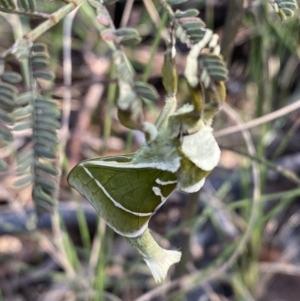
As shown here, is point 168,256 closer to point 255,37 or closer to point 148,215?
point 148,215

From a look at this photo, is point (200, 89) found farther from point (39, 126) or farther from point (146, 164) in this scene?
point (39, 126)

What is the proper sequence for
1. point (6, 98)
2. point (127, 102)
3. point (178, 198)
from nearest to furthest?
point (127, 102) → point (6, 98) → point (178, 198)

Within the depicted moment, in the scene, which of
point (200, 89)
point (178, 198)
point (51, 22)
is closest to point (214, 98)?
point (200, 89)

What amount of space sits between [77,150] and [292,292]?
73cm

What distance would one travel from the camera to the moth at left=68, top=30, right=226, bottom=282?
0.42 meters

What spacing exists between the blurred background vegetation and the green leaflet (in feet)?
1.00

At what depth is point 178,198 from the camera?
1.44 meters

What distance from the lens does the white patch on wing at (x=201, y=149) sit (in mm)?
444

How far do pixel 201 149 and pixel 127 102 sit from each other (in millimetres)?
98

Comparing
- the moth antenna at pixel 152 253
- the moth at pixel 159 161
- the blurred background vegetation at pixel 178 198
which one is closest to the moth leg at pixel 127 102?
the moth at pixel 159 161

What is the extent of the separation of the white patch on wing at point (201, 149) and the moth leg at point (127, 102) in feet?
0.15

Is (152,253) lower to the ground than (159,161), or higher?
lower

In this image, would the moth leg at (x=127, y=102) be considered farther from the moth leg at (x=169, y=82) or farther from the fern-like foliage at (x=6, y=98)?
the fern-like foliage at (x=6, y=98)

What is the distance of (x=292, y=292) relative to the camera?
1.30 metres
